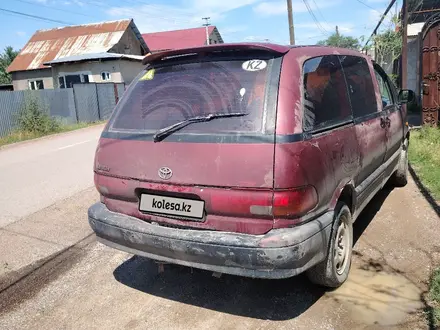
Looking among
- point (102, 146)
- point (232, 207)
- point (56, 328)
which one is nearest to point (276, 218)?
point (232, 207)

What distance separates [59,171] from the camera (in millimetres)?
8484

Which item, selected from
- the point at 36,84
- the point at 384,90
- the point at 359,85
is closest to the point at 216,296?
the point at 359,85

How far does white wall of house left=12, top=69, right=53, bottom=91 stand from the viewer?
31.4 meters

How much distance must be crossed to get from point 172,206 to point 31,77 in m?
33.6

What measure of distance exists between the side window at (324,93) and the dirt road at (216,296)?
1346mm

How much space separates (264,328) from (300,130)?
1.38 meters

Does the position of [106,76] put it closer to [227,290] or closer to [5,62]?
[227,290]

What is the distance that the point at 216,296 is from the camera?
3205mm

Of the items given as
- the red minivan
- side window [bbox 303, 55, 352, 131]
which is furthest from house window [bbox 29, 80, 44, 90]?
side window [bbox 303, 55, 352, 131]

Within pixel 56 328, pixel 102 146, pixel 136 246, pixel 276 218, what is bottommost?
pixel 56 328

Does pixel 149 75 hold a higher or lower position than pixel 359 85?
higher

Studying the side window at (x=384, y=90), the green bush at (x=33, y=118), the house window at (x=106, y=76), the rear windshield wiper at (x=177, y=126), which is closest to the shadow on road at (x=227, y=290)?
the rear windshield wiper at (x=177, y=126)

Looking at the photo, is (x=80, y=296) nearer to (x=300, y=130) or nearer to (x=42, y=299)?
(x=42, y=299)

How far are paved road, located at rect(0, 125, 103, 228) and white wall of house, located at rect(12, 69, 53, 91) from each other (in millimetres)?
20163
